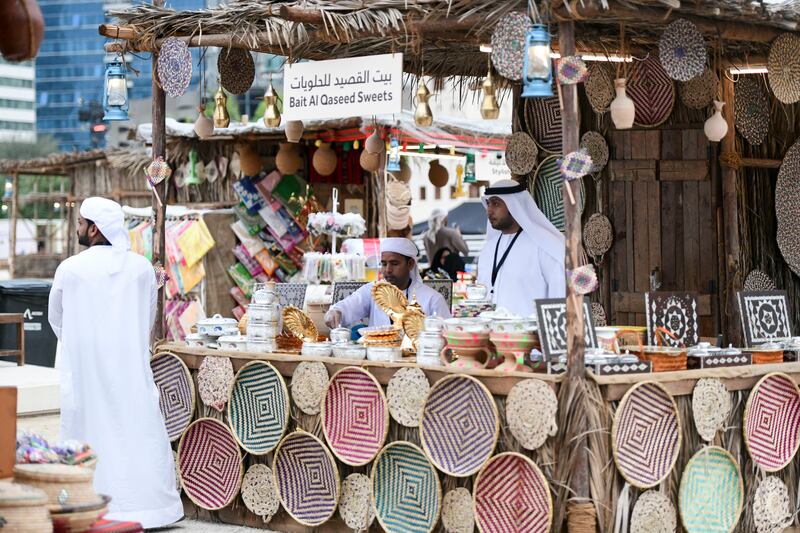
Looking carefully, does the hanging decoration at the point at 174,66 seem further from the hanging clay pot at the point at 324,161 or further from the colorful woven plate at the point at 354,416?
the hanging clay pot at the point at 324,161

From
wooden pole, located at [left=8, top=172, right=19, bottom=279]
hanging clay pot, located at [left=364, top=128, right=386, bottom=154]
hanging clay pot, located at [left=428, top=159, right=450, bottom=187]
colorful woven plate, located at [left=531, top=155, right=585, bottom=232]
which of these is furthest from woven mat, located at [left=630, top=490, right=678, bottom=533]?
wooden pole, located at [left=8, top=172, right=19, bottom=279]

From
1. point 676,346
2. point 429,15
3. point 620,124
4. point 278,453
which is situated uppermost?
point 429,15

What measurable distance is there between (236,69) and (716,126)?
10.5 ft

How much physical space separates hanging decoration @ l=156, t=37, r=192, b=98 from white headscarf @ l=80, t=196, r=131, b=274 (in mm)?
1052

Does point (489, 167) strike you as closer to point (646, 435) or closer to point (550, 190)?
point (550, 190)

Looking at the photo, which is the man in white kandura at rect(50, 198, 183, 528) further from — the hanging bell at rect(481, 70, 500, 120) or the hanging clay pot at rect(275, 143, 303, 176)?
the hanging clay pot at rect(275, 143, 303, 176)

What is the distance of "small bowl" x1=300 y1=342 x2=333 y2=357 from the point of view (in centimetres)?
647

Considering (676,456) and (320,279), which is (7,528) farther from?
(320,279)

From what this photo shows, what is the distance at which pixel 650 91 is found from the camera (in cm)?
A: 849

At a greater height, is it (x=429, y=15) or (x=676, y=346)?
(x=429, y=15)

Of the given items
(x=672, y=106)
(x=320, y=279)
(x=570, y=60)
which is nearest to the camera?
(x=570, y=60)

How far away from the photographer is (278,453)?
21.4 feet

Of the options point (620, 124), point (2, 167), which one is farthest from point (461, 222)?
point (620, 124)

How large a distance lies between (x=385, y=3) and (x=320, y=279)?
633 cm
